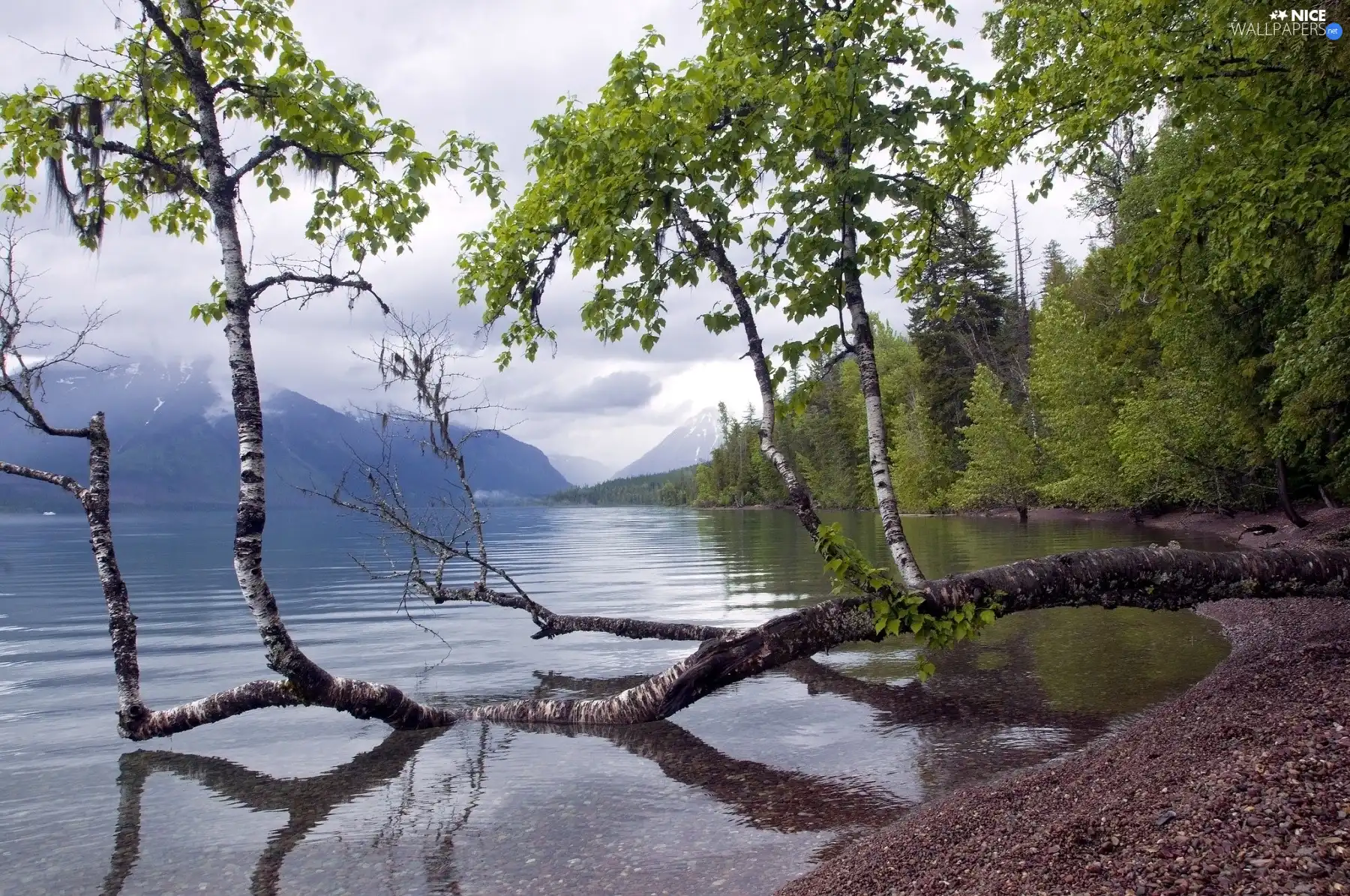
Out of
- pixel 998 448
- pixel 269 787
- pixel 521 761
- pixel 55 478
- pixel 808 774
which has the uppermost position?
pixel 55 478

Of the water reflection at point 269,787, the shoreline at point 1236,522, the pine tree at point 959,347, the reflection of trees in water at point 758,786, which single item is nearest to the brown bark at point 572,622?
the reflection of trees in water at point 758,786

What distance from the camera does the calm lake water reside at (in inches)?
284

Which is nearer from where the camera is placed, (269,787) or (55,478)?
(269,787)

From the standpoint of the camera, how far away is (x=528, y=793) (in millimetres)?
8891

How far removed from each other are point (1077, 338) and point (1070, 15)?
48563 mm

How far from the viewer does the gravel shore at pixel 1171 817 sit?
3.72 metres

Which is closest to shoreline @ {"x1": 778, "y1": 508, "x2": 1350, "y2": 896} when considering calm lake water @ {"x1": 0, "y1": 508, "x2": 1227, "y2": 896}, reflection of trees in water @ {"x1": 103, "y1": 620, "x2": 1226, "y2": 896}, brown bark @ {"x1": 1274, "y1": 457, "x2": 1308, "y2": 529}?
reflection of trees in water @ {"x1": 103, "y1": 620, "x2": 1226, "y2": 896}

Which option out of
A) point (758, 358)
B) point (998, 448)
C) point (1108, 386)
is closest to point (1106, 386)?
point (1108, 386)

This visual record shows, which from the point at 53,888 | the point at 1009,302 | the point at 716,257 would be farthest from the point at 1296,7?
the point at 1009,302

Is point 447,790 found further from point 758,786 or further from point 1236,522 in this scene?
point 1236,522

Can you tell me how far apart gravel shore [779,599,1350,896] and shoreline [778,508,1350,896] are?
0.04 ft

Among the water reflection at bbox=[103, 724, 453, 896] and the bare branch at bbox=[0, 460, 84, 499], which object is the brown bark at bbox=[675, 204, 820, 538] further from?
the bare branch at bbox=[0, 460, 84, 499]

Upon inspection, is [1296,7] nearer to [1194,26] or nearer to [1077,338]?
[1194,26]

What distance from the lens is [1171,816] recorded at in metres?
4.54
